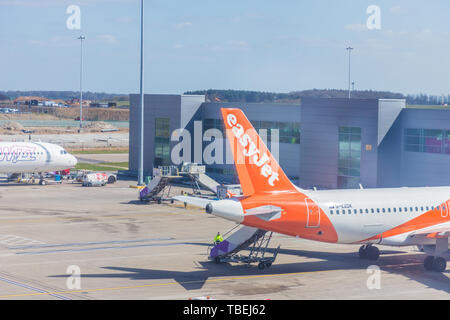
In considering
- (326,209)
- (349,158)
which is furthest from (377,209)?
(349,158)

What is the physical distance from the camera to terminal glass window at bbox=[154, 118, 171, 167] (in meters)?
102

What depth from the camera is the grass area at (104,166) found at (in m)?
113

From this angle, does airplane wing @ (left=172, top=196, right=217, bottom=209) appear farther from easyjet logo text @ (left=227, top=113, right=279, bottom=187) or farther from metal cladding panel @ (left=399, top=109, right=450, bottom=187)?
metal cladding panel @ (left=399, top=109, right=450, bottom=187)

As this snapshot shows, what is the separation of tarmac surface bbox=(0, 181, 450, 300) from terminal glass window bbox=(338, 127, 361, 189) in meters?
19.1

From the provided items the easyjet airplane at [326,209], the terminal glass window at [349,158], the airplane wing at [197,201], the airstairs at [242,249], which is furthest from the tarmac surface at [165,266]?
the terminal glass window at [349,158]

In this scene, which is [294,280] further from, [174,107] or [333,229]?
[174,107]

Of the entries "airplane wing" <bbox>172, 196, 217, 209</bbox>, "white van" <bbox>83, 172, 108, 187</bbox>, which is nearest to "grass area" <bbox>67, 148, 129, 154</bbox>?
"white van" <bbox>83, 172, 108, 187</bbox>

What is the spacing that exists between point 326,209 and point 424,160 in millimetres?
35482

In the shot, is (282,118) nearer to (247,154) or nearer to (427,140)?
(427,140)

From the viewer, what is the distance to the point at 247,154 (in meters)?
40.7

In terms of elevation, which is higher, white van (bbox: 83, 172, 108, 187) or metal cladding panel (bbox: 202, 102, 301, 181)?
metal cladding panel (bbox: 202, 102, 301, 181)

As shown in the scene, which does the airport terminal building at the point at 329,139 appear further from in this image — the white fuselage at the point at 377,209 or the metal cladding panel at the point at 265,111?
the white fuselage at the point at 377,209

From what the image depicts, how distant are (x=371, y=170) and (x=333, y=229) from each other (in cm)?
3645

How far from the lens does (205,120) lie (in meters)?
101
